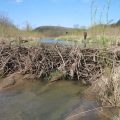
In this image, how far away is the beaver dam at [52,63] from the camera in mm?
10352

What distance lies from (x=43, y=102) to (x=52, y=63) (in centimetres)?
260

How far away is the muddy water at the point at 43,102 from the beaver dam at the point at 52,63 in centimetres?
48

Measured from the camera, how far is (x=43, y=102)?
839 centimetres

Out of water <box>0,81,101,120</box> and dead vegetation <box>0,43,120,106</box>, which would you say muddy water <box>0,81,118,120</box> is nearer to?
water <box>0,81,101,120</box>

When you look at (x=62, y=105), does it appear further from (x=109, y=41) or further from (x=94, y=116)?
(x=109, y=41)

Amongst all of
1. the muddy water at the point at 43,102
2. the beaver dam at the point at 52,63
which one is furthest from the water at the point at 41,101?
the beaver dam at the point at 52,63

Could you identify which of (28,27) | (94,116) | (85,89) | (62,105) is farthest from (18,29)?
(94,116)

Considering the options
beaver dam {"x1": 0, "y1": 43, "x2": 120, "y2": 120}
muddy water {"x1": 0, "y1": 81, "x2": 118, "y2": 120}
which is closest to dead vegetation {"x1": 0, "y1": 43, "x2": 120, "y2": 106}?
beaver dam {"x1": 0, "y1": 43, "x2": 120, "y2": 120}

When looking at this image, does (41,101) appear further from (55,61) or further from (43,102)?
(55,61)

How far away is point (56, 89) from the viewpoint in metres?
9.69

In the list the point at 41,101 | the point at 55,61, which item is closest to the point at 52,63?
the point at 55,61

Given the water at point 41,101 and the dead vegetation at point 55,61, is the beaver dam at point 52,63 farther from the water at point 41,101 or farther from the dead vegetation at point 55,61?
the water at point 41,101

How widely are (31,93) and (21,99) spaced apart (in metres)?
0.69

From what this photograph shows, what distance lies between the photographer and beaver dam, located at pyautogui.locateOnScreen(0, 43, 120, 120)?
10.4m
